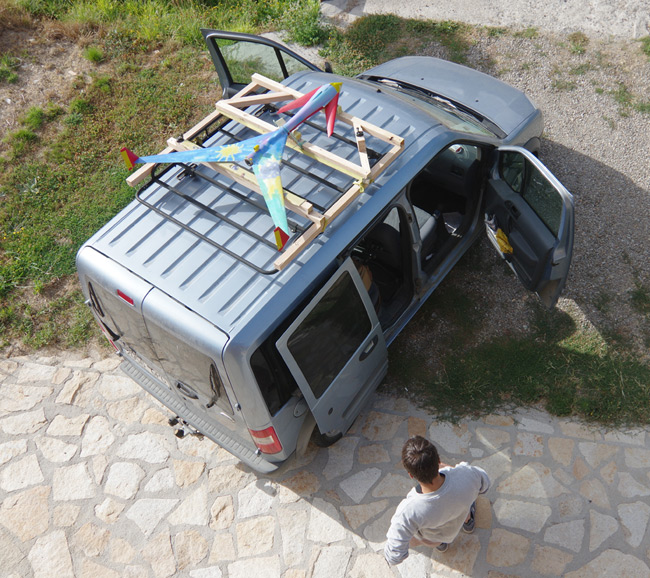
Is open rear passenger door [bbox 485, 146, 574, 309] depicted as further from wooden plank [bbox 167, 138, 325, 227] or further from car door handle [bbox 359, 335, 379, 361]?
wooden plank [bbox 167, 138, 325, 227]

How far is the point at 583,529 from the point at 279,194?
A: 132 inches

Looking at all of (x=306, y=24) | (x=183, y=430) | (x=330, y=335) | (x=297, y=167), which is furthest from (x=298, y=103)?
(x=306, y=24)

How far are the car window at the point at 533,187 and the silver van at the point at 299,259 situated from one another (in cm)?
1

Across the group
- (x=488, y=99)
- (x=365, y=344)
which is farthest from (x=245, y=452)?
(x=488, y=99)

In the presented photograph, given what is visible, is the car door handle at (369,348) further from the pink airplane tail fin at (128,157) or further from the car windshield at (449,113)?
the pink airplane tail fin at (128,157)

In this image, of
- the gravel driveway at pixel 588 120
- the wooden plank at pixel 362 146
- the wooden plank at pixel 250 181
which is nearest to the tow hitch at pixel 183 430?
the wooden plank at pixel 250 181

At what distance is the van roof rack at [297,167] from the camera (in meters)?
3.93

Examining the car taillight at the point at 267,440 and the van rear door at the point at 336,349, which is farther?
the car taillight at the point at 267,440

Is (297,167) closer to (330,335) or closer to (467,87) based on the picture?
(330,335)

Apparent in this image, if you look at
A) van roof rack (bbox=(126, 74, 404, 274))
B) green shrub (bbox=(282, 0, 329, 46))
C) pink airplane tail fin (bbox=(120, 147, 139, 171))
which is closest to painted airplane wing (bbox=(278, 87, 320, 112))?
van roof rack (bbox=(126, 74, 404, 274))

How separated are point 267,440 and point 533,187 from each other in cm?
291

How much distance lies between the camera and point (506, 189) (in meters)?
5.00

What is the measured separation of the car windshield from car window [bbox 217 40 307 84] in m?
1.03

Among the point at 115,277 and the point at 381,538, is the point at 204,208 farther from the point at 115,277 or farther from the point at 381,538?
the point at 381,538
